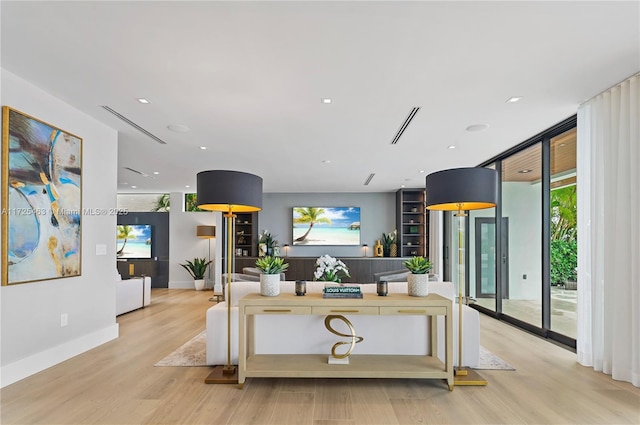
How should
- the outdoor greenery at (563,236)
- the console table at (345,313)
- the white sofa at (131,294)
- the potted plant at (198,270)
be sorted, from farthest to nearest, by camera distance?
1. the potted plant at (198,270)
2. the white sofa at (131,294)
3. the outdoor greenery at (563,236)
4. the console table at (345,313)

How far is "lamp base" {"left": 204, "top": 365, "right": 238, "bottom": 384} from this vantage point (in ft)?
10.6

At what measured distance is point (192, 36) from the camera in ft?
8.16

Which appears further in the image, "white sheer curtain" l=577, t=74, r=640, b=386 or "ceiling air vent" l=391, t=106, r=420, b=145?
"ceiling air vent" l=391, t=106, r=420, b=145

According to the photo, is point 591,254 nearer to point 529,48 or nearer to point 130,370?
point 529,48

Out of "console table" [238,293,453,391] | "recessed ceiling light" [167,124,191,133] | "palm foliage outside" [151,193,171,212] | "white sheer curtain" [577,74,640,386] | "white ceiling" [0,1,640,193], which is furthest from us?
"palm foliage outside" [151,193,171,212]

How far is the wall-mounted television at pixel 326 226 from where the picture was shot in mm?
10008

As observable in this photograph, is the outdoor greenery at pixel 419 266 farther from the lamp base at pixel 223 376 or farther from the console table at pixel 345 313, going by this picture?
the lamp base at pixel 223 376

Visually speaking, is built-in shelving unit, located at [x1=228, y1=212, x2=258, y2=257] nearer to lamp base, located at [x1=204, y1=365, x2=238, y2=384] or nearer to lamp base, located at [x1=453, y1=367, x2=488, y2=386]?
lamp base, located at [x1=204, y1=365, x2=238, y2=384]

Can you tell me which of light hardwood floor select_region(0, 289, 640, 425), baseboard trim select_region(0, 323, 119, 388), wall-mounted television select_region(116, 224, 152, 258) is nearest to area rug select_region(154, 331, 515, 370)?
light hardwood floor select_region(0, 289, 640, 425)

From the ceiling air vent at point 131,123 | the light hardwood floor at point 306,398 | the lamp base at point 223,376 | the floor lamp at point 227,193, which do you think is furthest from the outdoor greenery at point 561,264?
the ceiling air vent at point 131,123

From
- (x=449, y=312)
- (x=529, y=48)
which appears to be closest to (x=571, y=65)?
(x=529, y=48)

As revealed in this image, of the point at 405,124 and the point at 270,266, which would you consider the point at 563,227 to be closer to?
the point at 405,124

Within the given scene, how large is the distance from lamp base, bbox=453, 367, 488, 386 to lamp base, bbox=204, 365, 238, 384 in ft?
6.01

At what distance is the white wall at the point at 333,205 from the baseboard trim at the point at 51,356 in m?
5.74
